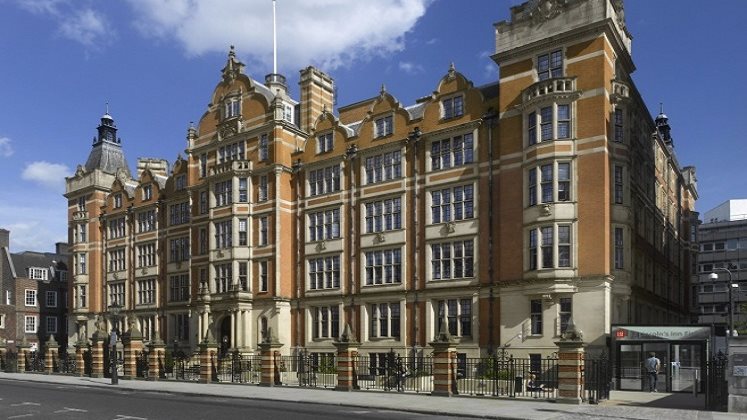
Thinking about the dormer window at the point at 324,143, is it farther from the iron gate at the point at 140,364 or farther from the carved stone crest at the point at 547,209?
the iron gate at the point at 140,364

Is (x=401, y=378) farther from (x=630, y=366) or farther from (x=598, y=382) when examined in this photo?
(x=630, y=366)

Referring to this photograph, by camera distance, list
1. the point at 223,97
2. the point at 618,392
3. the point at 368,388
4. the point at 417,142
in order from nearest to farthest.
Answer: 1. the point at 618,392
2. the point at 368,388
3. the point at 417,142
4. the point at 223,97

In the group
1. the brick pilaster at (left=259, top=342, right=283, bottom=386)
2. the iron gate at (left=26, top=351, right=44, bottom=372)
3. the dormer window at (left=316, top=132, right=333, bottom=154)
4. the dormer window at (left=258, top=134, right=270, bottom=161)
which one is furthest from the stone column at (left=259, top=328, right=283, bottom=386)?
the iron gate at (left=26, top=351, right=44, bottom=372)

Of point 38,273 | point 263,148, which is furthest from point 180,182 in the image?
point 38,273

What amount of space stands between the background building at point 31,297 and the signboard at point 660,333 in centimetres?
6405

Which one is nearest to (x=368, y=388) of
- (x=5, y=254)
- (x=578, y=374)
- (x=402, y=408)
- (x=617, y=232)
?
(x=402, y=408)

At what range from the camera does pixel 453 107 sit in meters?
42.2

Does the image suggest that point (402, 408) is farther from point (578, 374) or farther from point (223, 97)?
point (223, 97)

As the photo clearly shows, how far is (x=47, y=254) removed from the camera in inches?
3314

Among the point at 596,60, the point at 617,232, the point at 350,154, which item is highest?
the point at 596,60

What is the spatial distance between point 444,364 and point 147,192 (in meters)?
42.2

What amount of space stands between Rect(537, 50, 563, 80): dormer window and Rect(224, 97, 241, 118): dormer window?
80.2 ft

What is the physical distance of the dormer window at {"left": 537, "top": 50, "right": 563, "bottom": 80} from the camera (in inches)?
1473

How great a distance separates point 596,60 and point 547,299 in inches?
500
